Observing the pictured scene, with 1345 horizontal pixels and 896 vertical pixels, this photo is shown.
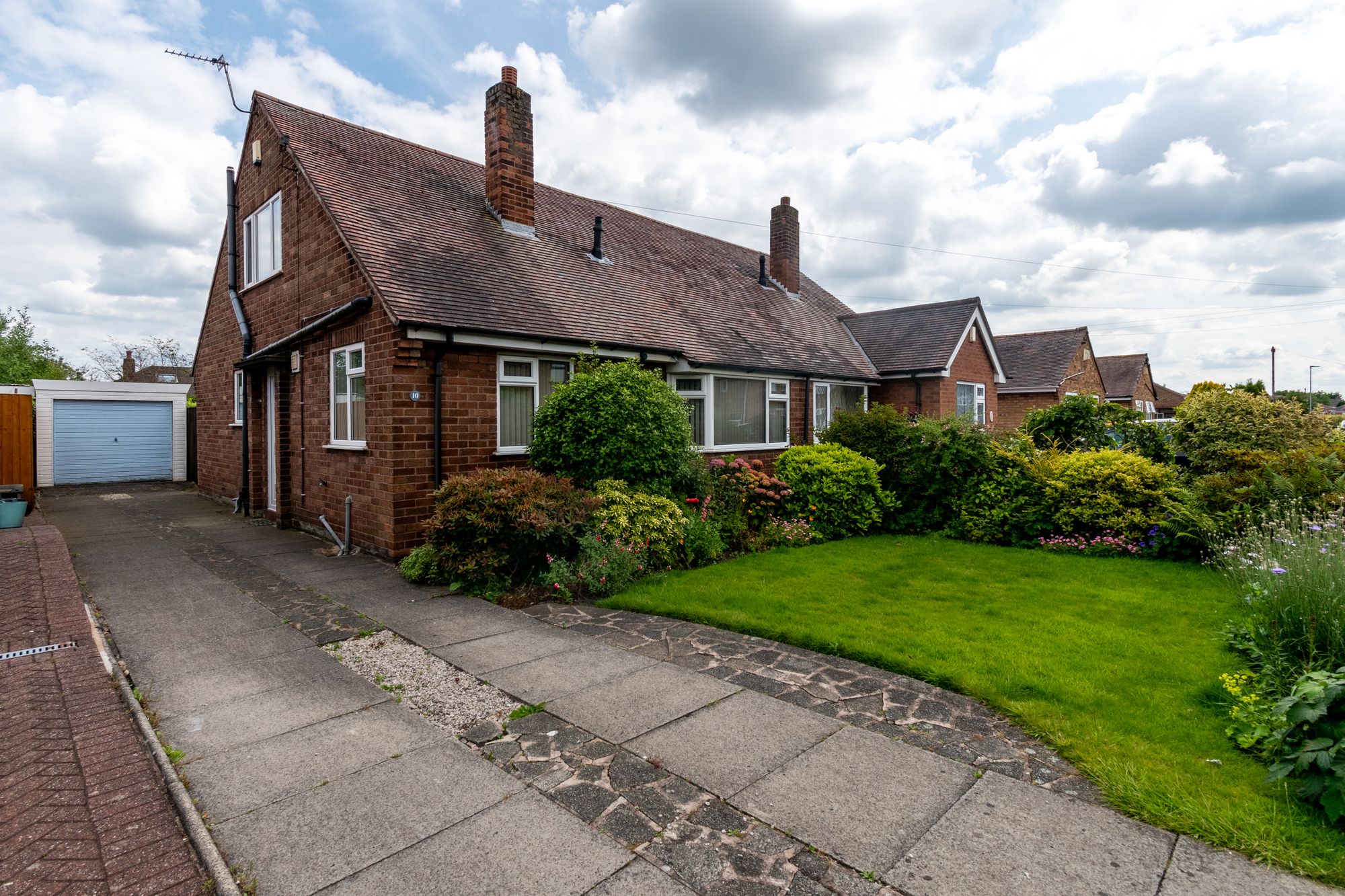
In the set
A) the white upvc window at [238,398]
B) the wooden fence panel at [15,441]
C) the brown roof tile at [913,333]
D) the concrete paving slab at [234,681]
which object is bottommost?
the concrete paving slab at [234,681]

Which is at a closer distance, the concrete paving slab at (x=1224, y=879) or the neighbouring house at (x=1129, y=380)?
the concrete paving slab at (x=1224, y=879)

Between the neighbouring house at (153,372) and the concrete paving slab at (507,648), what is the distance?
35.3 meters

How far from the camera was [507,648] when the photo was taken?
5574 mm

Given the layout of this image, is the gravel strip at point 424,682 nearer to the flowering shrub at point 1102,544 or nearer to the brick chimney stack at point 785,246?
the flowering shrub at point 1102,544

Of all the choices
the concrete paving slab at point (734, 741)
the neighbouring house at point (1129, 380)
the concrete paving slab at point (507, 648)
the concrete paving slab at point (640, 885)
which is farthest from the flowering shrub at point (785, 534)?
the neighbouring house at point (1129, 380)

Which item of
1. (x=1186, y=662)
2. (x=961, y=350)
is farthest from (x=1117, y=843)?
(x=961, y=350)

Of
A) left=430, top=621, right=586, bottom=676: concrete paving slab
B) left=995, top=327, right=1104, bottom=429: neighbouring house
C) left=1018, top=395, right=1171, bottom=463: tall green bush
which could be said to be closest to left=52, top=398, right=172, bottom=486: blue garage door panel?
left=430, top=621, right=586, bottom=676: concrete paving slab

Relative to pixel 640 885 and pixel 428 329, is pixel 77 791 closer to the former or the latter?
pixel 640 885

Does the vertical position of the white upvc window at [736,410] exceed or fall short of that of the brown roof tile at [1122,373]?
it falls short

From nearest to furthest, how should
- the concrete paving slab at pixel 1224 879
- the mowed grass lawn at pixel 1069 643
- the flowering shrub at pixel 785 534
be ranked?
the concrete paving slab at pixel 1224 879, the mowed grass lawn at pixel 1069 643, the flowering shrub at pixel 785 534

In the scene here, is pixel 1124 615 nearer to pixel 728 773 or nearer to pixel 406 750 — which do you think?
pixel 728 773

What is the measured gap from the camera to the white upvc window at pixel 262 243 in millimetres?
12164

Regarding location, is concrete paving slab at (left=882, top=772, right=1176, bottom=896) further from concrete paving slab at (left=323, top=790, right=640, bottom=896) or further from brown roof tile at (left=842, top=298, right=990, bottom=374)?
brown roof tile at (left=842, top=298, right=990, bottom=374)

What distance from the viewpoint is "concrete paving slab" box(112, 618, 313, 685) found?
497cm
